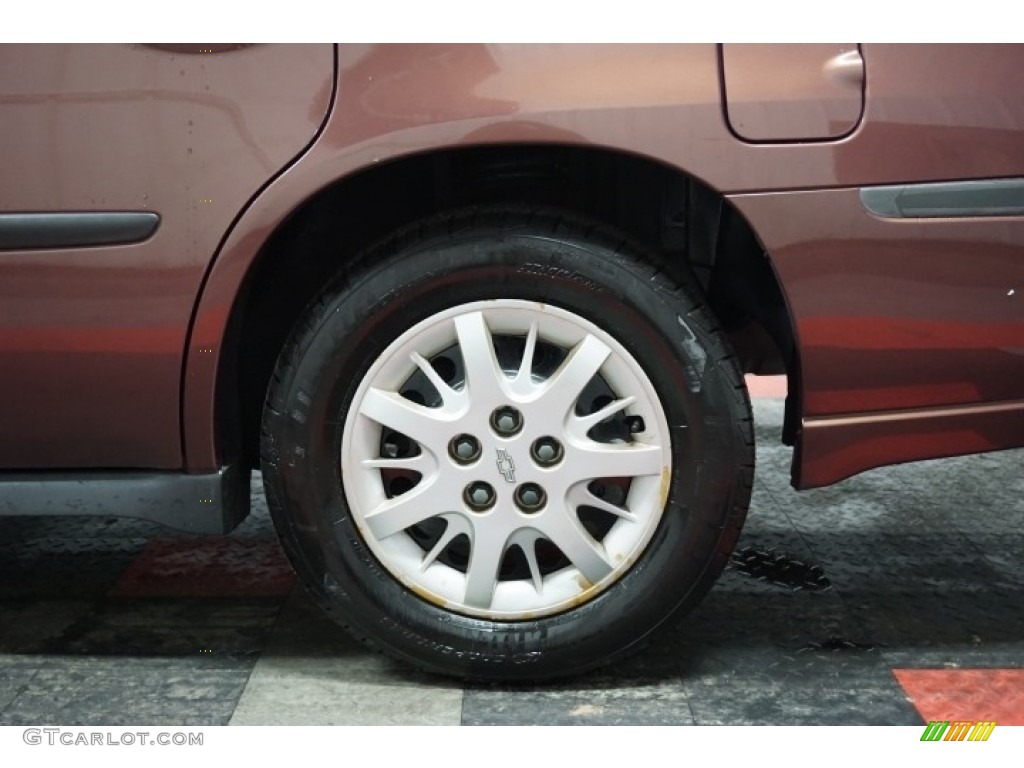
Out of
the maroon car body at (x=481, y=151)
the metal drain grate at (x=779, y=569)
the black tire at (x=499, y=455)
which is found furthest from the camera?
the metal drain grate at (x=779, y=569)

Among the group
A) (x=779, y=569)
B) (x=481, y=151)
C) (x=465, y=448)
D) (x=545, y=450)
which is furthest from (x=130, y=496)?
(x=779, y=569)

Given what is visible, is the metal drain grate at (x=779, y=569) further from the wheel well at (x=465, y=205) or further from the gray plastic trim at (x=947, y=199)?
the gray plastic trim at (x=947, y=199)

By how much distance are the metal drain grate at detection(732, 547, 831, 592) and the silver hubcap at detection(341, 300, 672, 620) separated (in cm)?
68

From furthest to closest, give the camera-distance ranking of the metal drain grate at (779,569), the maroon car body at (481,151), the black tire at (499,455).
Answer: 1. the metal drain grate at (779,569)
2. the black tire at (499,455)
3. the maroon car body at (481,151)

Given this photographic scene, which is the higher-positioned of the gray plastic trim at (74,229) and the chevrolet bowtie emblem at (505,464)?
the gray plastic trim at (74,229)

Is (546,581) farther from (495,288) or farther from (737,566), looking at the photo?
(737,566)

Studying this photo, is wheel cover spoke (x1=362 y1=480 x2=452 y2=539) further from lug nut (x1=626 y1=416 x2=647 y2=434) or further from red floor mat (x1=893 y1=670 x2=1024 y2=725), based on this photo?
red floor mat (x1=893 y1=670 x2=1024 y2=725)

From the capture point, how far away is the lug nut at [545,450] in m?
2.07

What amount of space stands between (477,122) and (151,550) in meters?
1.44

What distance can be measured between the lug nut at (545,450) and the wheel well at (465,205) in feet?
1.13

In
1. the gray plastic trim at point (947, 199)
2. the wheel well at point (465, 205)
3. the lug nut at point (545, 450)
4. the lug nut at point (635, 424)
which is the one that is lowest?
the lug nut at point (545, 450)

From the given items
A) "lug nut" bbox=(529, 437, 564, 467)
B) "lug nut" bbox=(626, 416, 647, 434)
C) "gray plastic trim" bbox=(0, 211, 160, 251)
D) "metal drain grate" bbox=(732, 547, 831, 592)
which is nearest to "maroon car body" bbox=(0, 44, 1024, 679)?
"gray plastic trim" bbox=(0, 211, 160, 251)

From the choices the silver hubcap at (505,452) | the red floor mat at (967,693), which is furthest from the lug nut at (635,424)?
the red floor mat at (967,693)

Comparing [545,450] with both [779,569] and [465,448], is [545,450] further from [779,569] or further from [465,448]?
[779,569]
